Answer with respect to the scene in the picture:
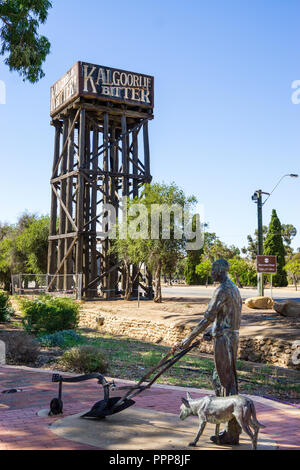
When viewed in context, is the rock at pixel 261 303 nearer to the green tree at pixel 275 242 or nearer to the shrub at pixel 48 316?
the shrub at pixel 48 316

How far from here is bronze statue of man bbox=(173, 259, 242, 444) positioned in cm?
451

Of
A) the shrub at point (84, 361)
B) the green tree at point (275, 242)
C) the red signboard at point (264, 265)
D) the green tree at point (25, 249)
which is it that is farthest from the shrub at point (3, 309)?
the green tree at point (275, 242)

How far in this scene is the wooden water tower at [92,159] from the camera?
88.0 ft

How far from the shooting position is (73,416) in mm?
5402

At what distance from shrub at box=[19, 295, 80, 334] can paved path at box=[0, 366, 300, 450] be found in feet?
19.7

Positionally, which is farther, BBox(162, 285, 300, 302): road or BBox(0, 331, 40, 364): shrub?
BBox(162, 285, 300, 302): road

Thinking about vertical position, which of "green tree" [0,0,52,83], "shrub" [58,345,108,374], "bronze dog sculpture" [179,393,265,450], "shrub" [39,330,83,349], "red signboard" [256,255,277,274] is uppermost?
"green tree" [0,0,52,83]

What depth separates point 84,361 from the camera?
29.0 feet

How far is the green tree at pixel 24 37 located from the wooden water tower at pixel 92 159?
13772 mm

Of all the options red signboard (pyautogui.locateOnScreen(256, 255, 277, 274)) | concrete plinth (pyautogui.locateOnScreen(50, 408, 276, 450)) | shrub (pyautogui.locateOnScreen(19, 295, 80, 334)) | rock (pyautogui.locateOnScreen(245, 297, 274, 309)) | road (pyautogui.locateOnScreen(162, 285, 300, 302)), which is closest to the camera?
concrete plinth (pyautogui.locateOnScreen(50, 408, 276, 450))

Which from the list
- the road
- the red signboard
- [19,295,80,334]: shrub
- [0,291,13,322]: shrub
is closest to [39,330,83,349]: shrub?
[19,295,80,334]: shrub

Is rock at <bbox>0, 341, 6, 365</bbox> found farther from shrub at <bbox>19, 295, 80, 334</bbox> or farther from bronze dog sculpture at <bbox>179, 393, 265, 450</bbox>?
bronze dog sculpture at <bbox>179, 393, 265, 450</bbox>

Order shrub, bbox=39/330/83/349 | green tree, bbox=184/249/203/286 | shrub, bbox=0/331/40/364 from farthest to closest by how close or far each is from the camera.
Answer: green tree, bbox=184/249/203/286 → shrub, bbox=39/330/83/349 → shrub, bbox=0/331/40/364

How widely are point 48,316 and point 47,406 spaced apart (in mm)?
9073
